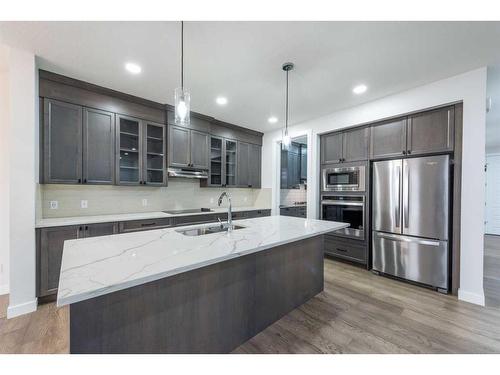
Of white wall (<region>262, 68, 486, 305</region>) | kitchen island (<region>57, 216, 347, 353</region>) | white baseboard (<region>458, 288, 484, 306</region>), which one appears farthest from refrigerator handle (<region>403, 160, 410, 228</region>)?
kitchen island (<region>57, 216, 347, 353</region>)

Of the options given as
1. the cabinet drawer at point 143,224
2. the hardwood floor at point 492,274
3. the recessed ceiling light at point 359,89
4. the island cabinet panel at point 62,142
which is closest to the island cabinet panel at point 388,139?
the recessed ceiling light at point 359,89

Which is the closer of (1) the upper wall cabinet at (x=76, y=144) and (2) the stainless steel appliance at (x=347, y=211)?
(1) the upper wall cabinet at (x=76, y=144)

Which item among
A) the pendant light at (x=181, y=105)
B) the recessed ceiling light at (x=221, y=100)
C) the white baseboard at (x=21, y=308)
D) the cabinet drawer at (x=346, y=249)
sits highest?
the recessed ceiling light at (x=221, y=100)

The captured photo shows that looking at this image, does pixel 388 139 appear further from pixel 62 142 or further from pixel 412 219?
pixel 62 142

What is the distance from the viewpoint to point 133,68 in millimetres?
2439

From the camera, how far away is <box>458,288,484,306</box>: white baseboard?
2383 millimetres

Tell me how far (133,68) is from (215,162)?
6.97 ft

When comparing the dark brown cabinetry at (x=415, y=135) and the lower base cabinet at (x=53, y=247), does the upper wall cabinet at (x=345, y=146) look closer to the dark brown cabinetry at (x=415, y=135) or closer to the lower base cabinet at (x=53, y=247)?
the dark brown cabinetry at (x=415, y=135)

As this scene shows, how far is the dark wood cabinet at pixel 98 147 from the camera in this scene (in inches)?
111

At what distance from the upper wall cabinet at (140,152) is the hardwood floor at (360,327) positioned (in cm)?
176

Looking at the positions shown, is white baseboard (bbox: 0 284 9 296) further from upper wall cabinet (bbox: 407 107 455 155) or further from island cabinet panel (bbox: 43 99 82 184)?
upper wall cabinet (bbox: 407 107 455 155)

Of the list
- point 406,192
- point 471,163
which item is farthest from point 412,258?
point 471,163
